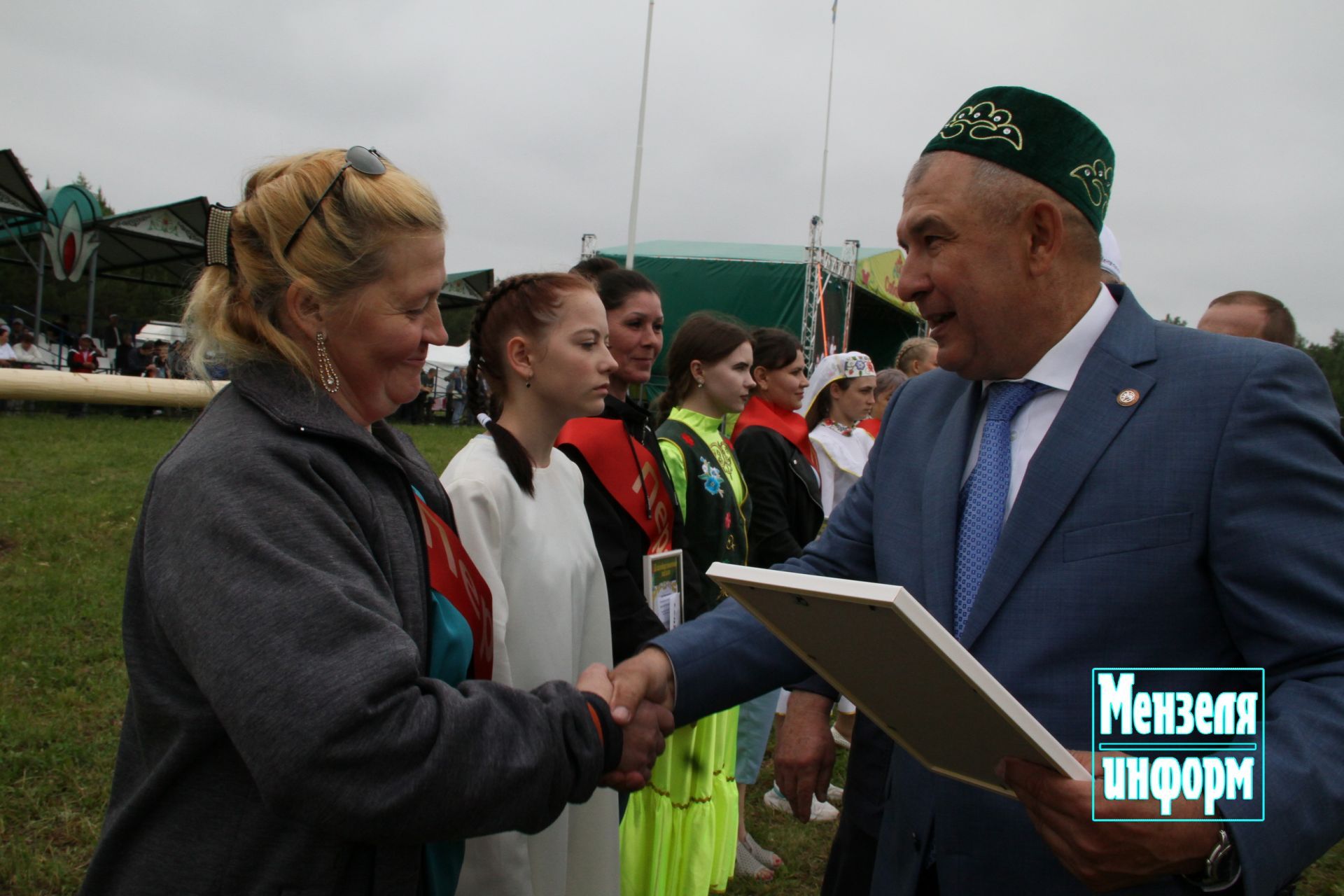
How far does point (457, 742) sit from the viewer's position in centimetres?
133

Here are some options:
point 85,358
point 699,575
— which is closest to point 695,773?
point 699,575

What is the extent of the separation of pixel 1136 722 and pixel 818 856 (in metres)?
3.03

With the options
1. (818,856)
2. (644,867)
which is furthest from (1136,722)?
(818,856)

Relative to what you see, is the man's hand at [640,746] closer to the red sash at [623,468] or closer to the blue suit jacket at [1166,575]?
the blue suit jacket at [1166,575]

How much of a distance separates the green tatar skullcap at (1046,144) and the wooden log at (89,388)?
2.33 metres

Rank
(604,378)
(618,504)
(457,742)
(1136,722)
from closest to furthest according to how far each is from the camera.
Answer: (457,742) → (1136,722) → (604,378) → (618,504)

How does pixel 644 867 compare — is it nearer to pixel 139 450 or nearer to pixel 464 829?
pixel 464 829

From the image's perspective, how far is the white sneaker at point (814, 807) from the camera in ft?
15.0

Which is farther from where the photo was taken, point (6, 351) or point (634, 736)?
point (6, 351)

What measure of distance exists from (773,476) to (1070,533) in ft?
10.2

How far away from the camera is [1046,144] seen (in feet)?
5.94

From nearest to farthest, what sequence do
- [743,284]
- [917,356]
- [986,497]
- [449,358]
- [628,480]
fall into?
1. [986,497]
2. [628,480]
3. [917,356]
4. [743,284]
5. [449,358]

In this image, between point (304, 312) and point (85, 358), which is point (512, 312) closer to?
point (304, 312)

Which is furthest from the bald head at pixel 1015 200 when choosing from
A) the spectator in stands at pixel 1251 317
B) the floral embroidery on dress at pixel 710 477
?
the spectator in stands at pixel 1251 317
